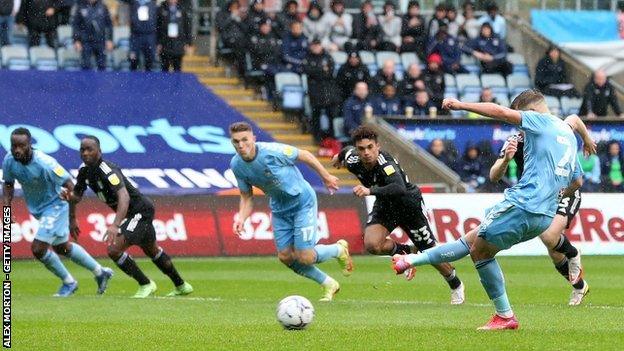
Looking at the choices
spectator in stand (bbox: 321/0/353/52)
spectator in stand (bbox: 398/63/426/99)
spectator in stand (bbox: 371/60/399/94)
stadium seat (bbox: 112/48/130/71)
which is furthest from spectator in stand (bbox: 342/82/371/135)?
stadium seat (bbox: 112/48/130/71)

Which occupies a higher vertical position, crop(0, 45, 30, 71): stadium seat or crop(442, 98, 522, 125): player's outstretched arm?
crop(442, 98, 522, 125): player's outstretched arm

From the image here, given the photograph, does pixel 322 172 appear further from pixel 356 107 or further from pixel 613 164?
pixel 613 164

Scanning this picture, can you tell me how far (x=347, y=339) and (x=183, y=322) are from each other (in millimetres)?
2358

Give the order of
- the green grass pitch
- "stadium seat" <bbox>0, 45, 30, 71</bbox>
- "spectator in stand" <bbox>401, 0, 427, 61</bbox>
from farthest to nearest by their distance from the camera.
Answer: "spectator in stand" <bbox>401, 0, 427, 61</bbox>, "stadium seat" <bbox>0, 45, 30, 71</bbox>, the green grass pitch

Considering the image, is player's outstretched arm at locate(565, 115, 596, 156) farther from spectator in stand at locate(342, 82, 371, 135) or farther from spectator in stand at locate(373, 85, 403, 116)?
spectator in stand at locate(373, 85, 403, 116)

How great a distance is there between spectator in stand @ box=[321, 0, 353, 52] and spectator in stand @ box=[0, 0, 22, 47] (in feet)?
22.4

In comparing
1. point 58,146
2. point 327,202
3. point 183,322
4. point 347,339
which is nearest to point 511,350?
point 347,339

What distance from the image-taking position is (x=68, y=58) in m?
31.2

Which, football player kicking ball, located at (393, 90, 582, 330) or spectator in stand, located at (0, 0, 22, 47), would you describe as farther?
spectator in stand, located at (0, 0, 22, 47)

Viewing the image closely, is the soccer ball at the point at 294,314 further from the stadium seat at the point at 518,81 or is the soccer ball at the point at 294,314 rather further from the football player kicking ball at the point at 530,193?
the stadium seat at the point at 518,81

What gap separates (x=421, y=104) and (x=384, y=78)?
986 millimetres

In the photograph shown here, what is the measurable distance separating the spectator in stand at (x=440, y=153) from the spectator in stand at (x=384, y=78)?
197 cm

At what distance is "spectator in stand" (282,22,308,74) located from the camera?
3170 cm

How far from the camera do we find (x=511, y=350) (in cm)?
1038
